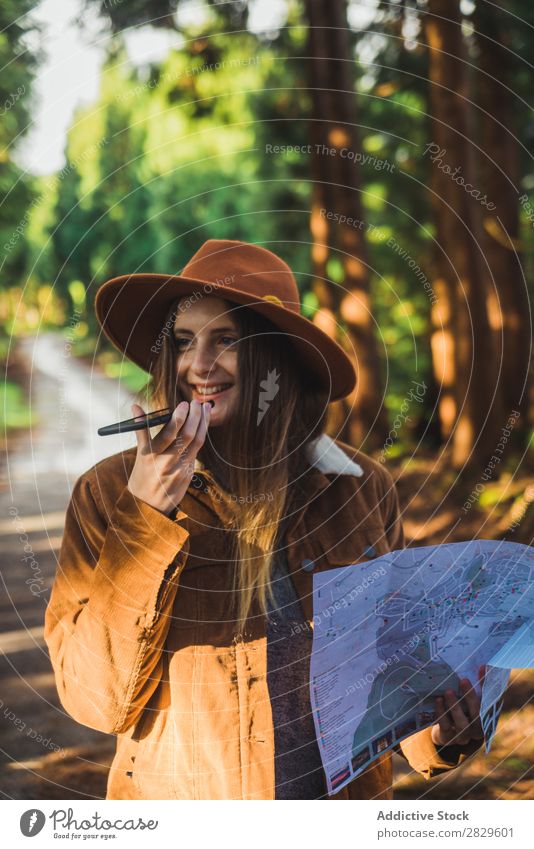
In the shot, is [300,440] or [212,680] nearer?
[212,680]

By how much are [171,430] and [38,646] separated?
3495 millimetres

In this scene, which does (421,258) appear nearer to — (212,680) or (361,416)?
(361,416)

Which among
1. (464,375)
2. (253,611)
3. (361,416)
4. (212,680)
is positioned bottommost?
(212,680)

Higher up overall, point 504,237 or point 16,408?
point 16,408

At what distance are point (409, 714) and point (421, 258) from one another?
10211 mm

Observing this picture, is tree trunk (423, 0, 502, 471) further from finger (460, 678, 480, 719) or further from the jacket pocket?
the jacket pocket

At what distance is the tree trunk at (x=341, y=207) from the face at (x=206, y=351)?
4504 millimetres

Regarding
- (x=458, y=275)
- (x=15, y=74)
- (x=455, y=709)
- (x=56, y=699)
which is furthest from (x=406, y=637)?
(x=458, y=275)

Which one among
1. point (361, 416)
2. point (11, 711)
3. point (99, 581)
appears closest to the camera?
point (99, 581)

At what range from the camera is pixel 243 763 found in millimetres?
1853

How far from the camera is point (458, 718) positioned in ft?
6.07

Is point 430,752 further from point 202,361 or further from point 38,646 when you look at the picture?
point 38,646

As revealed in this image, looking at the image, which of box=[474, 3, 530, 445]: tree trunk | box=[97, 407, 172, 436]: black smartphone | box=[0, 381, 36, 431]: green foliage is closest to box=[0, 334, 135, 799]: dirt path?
box=[97, 407, 172, 436]: black smartphone

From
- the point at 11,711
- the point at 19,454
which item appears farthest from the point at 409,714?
the point at 19,454
